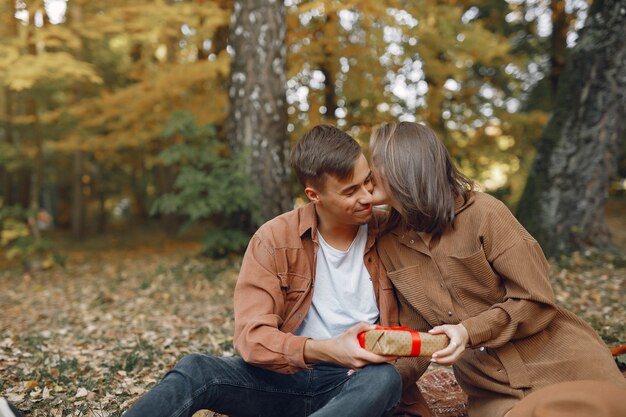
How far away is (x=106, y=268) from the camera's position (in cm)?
938

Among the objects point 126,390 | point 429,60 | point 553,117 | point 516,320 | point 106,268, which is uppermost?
point 429,60

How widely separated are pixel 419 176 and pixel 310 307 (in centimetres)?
79

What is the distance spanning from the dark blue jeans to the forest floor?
938mm

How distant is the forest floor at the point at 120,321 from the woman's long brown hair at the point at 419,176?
1.90m

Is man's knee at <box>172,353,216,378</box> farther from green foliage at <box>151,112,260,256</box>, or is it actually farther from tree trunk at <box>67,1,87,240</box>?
tree trunk at <box>67,1,87,240</box>

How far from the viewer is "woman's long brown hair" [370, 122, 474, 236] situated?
2430 mm

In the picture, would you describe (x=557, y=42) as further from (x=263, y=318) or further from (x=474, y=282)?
(x=263, y=318)

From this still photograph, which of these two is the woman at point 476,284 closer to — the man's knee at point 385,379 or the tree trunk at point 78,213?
the man's knee at point 385,379

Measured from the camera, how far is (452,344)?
223 cm

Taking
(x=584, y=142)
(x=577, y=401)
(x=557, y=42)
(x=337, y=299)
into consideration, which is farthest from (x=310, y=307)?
(x=557, y=42)

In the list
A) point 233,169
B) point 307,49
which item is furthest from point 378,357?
point 307,49

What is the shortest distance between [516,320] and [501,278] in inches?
8.1

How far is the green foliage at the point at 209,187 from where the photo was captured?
6727mm

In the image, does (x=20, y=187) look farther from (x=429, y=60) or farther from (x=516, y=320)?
(x=516, y=320)
